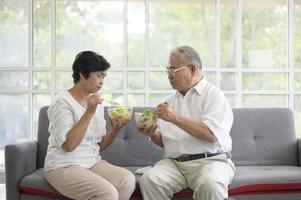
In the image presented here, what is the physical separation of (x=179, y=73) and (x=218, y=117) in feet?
1.12

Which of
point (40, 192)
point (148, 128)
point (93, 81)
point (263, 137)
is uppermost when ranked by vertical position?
point (93, 81)

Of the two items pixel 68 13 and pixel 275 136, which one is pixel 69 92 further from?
pixel 68 13

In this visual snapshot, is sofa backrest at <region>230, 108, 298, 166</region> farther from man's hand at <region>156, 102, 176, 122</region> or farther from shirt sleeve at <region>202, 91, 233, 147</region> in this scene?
man's hand at <region>156, 102, 176, 122</region>

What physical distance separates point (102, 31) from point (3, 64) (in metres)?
1.03

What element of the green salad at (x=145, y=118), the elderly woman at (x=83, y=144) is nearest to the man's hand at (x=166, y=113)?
the green salad at (x=145, y=118)

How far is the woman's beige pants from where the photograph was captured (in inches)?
89.9

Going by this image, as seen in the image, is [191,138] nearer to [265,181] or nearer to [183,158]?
[183,158]

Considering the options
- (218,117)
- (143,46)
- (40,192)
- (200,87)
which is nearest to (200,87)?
(200,87)

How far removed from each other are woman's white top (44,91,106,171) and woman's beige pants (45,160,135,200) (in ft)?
0.15

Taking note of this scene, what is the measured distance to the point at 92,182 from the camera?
229cm

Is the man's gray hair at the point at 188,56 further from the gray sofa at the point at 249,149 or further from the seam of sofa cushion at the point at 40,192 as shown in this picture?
the seam of sofa cushion at the point at 40,192

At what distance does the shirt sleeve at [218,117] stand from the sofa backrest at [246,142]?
0.57m

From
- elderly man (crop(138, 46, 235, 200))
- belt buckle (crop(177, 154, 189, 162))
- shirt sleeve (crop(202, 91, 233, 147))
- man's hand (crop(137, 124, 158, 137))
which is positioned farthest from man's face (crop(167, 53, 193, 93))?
belt buckle (crop(177, 154, 189, 162))

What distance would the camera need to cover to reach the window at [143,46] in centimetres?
439
